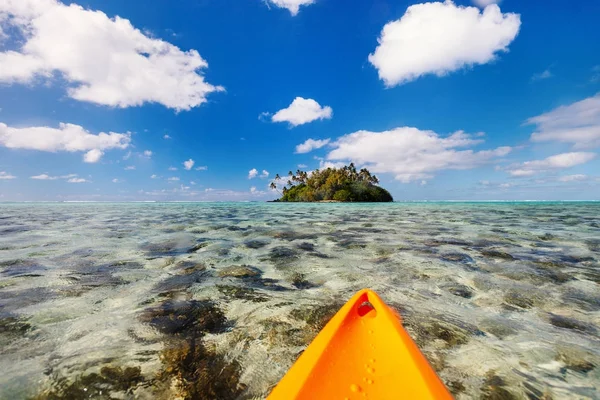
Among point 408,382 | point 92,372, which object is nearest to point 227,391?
point 92,372

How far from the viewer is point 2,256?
6469 millimetres

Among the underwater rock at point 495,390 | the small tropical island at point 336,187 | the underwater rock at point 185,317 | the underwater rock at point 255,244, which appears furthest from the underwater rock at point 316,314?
the small tropical island at point 336,187

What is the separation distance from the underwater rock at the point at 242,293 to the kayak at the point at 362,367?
1.84 meters

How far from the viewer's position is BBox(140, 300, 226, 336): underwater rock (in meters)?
3.08

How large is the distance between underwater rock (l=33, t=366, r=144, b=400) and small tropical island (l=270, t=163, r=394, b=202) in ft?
325

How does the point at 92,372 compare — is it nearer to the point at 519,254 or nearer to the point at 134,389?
the point at 134,389

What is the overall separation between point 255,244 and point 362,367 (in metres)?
6.70

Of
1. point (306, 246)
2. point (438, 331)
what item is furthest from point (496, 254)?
point (438, 331)

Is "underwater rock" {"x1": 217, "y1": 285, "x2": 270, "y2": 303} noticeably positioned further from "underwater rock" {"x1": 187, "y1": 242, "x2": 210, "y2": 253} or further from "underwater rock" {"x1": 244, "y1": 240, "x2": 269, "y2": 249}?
"underwater rock" {"x1": 244, "y1": 240, "x2": 269, "y2": 249}

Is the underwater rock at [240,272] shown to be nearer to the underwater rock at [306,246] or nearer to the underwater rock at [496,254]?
the underwater rock at [306,246]

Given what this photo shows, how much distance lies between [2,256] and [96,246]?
1.84m

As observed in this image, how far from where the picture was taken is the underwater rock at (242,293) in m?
4.03

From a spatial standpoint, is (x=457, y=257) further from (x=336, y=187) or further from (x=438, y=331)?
(x=336, y=187)

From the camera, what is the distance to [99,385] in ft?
7.20
